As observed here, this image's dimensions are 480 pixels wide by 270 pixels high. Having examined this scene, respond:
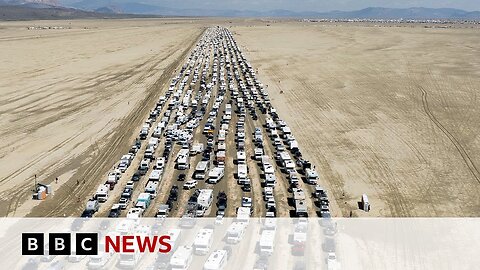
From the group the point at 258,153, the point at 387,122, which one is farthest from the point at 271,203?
the point at 387,122

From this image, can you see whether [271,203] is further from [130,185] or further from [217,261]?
[130,185]

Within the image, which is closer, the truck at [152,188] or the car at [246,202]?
the car at [246,202]

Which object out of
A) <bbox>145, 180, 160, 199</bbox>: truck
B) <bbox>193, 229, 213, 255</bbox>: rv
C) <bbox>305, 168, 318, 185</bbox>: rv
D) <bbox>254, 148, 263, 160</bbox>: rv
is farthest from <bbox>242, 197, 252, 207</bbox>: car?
<bbox>254, 148, 263, 160</bbox>: rv

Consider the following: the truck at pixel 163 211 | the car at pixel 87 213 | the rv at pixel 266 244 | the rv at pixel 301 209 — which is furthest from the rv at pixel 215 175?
the rv at pixel 266 244

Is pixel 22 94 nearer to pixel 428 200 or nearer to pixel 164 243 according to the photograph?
pixel 164 243

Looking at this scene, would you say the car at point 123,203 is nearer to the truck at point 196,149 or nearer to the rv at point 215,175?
the rv at point 215,175
